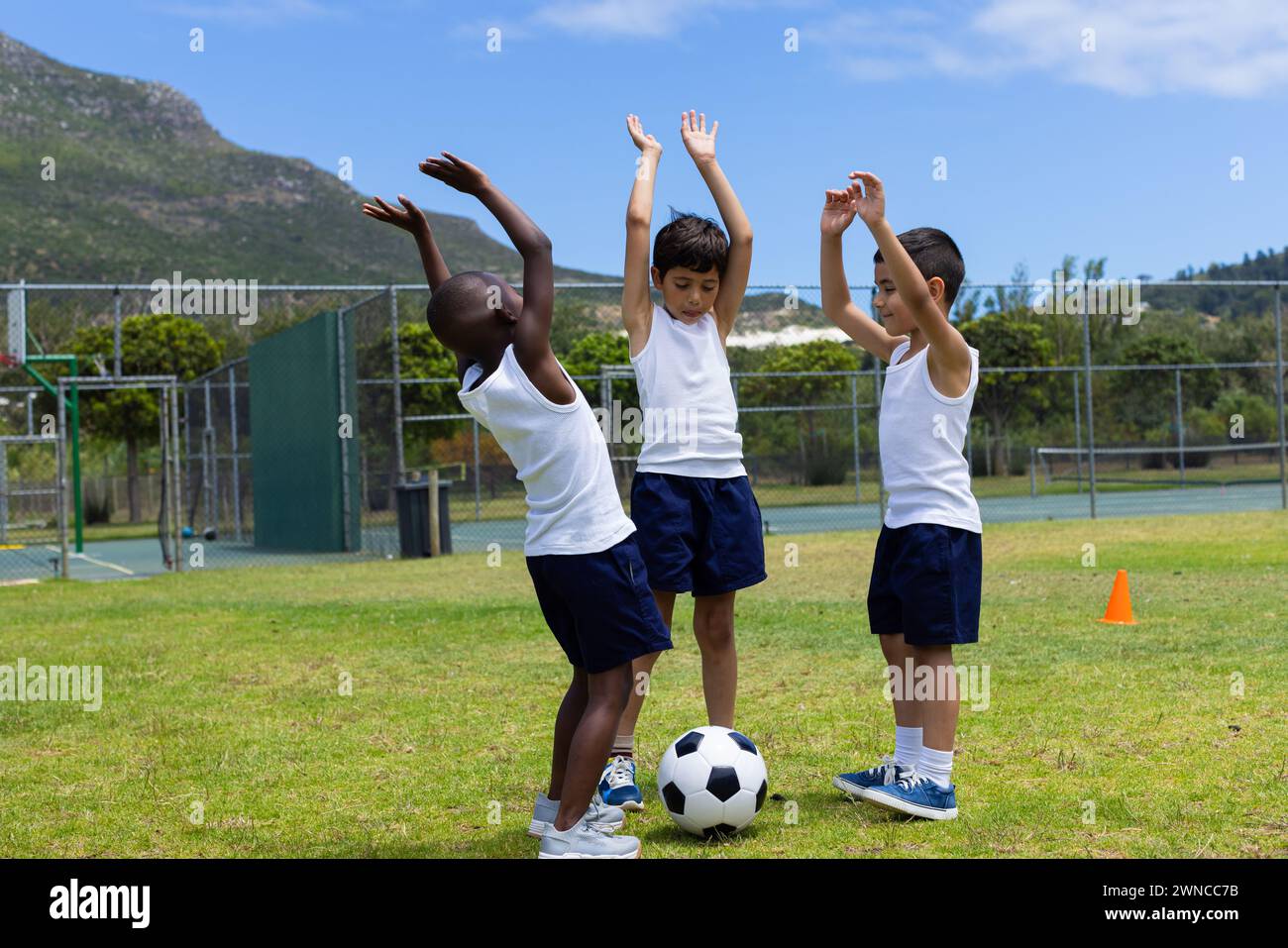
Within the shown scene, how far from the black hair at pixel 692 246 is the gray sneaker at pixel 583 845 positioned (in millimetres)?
1867

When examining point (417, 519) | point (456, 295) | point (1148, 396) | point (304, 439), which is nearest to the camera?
point (456, 295)

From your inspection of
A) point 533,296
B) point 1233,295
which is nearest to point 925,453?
point 533,296

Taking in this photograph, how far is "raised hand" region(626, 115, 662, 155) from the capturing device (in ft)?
14.1

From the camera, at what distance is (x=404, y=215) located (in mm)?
4164

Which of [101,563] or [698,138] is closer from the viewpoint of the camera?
[698,138]

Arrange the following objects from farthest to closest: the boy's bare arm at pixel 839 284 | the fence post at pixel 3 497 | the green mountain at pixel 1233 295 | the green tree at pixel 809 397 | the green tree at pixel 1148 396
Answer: the green mountain at pixel 1233 295, the green tree at pixel 1148 396, the green tree at pixel 809 397, the fence post at pixel 3 497, the boy's bare arm at pixel 839 284

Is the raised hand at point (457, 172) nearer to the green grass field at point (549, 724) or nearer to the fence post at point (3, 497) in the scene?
the green grass field at point (549, 724)

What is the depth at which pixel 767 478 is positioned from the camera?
28.9 metres

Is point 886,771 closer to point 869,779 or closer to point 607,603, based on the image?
point 869,779

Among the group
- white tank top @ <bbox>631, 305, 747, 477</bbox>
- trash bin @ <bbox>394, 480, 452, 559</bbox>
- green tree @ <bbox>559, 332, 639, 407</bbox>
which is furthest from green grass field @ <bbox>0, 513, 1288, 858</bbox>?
green tree @ <bbox>559, 332, 639, 407</bbox>

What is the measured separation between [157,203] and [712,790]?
82.4 m

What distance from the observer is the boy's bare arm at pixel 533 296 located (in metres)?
3.56
